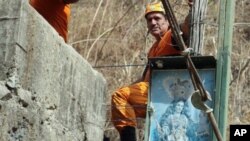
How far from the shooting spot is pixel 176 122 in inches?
188

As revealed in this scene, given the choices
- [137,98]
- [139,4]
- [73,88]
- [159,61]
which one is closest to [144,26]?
[139,4]

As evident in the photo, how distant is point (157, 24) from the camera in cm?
654

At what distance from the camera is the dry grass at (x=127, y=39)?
916 centimetres

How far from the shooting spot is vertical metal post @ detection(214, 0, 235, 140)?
15.2 ft

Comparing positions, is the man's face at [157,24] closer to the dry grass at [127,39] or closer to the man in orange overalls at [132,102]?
the man in orange overalls at [132,102]

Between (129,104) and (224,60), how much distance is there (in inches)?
58.7

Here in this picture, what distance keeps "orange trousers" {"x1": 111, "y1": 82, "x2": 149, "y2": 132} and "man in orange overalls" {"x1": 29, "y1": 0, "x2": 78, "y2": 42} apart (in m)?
1.10

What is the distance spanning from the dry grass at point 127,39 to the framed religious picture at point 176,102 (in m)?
3.69

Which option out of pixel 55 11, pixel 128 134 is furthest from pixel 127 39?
pixel 55 11

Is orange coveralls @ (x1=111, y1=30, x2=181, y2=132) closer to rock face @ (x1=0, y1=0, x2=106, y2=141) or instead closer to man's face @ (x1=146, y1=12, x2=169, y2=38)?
man's face @ (x1=146, y1=12, x2=169, y2=38)

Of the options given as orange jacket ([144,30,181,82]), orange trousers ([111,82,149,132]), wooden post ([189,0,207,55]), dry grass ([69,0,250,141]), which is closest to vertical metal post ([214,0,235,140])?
wooden post ([189,0,207,55])

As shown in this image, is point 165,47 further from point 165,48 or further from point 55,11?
point 55,11

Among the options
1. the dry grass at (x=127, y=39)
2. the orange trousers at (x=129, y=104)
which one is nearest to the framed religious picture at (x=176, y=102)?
the orange trousers at (x=129, y=104)

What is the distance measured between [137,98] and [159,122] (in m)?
1.17
